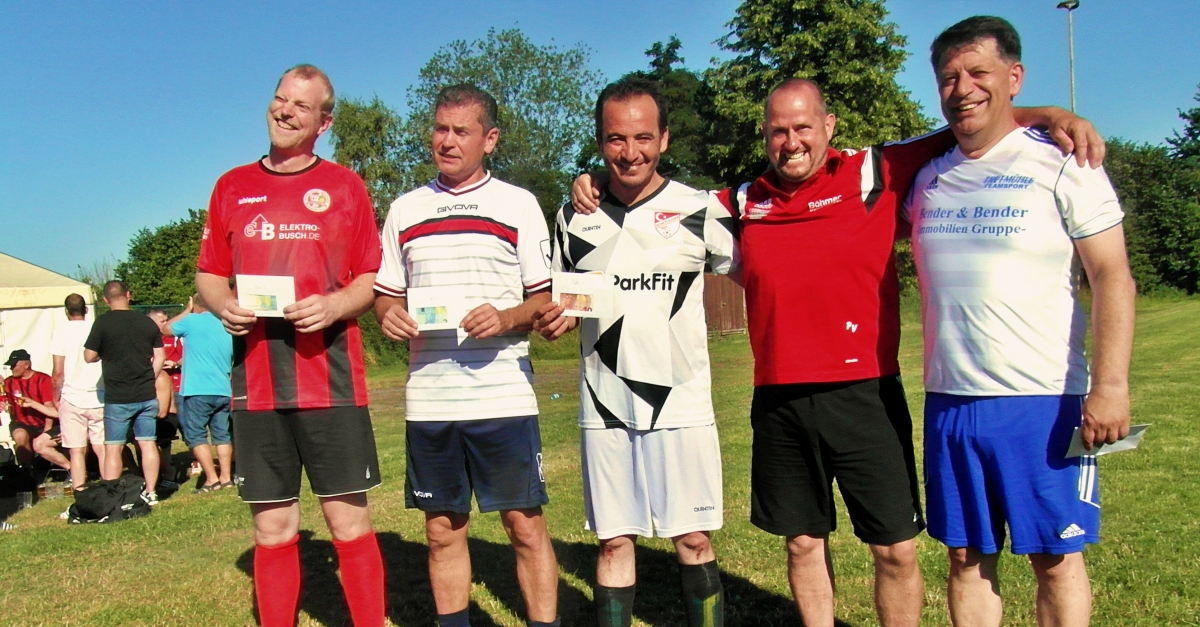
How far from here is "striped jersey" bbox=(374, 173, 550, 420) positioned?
148 inches

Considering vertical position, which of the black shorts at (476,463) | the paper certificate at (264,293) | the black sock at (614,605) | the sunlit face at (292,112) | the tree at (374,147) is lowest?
the black sock at (614,605)

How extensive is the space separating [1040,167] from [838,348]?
939 millimetres

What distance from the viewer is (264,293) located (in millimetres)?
3607

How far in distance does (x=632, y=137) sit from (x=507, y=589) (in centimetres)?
289

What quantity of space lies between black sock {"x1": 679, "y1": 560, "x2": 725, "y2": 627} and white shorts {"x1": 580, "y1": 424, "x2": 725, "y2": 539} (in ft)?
0.59

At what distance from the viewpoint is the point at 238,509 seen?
26.8ft

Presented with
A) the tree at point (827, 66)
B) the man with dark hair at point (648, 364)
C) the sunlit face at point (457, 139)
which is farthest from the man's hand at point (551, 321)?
the tree at point (827, 66)

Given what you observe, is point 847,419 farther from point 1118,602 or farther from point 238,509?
point 238,509

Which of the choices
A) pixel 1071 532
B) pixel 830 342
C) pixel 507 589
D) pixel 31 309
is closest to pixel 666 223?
pixel 830 342

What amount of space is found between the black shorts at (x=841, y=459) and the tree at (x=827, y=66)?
3160 centimetres

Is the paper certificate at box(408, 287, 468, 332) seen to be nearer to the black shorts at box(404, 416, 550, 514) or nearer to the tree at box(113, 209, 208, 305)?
the black shorts at box(404, 416, 550, 514)

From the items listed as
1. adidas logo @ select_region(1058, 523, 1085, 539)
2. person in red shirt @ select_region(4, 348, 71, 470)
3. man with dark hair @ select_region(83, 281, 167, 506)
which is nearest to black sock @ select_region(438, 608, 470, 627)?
adidas logo @ select_region(1058, 523, 1085, 539)

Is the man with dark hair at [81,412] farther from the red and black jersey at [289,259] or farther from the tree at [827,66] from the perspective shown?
the tree at [827,66]

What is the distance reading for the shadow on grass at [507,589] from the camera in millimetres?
4574
